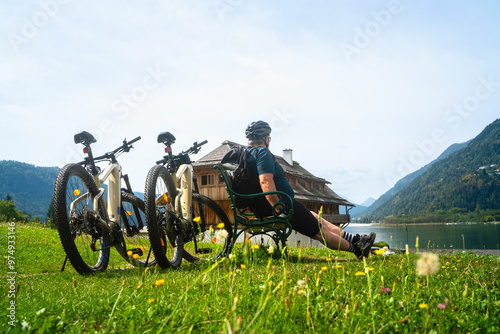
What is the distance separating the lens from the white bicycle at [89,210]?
3.97m

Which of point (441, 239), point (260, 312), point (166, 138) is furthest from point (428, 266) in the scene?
point (441, 239)

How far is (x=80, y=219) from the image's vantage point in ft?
14.1

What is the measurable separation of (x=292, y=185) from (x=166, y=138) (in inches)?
1199

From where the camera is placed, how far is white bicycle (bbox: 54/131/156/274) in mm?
3969

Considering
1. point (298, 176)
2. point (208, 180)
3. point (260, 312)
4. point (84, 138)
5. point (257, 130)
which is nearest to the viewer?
point (260, 312)

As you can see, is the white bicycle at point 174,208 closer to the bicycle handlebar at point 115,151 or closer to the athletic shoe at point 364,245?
the bicycle handlebar at point 115,151

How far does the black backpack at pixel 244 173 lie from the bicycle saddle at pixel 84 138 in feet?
5.46

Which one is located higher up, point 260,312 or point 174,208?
point 174,208

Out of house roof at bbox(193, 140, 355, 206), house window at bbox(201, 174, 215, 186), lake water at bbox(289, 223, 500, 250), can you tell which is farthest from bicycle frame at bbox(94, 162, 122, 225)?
house window at bbox(201, 174, 215, 186)

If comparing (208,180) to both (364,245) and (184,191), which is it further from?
(364,245)

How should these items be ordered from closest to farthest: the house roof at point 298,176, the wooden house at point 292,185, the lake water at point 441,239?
the lake water at point 441,239 → the wooden house at point 292,185 → the house roof at point 298,176

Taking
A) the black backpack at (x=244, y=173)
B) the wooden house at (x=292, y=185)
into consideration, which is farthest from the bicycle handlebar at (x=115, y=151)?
the wooden house at (x=292, y=185)

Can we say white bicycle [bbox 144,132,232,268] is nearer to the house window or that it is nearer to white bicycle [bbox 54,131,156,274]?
white bicycle [bbox 54,131,156,274]

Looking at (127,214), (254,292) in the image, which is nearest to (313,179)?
(127,214)
